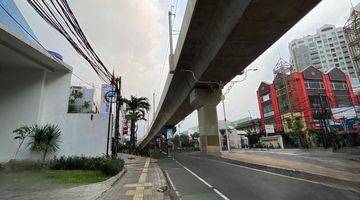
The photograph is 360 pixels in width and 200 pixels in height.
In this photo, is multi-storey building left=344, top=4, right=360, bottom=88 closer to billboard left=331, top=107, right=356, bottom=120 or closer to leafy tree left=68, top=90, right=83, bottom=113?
billboard left=331, top=107, right=356, bottom=120

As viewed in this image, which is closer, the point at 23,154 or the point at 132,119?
the point at 23,154

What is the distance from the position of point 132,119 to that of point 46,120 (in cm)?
2708

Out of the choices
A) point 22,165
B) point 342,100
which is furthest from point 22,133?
point 342,100

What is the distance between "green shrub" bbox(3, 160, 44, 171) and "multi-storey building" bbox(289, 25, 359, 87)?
96815mm

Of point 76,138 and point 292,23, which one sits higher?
point 292,23

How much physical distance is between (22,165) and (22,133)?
82.6 inches

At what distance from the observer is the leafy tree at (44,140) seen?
18031 millimetres

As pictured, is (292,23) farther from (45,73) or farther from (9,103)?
(9,103)

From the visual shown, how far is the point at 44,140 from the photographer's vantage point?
18203 mm

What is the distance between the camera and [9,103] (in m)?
18.6

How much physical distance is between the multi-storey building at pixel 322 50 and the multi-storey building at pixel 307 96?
30163 millimetres

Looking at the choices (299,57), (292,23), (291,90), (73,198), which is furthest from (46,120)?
(299,57)

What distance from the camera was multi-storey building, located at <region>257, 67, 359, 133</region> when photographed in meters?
62.4

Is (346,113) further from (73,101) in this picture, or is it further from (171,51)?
(73,101)
